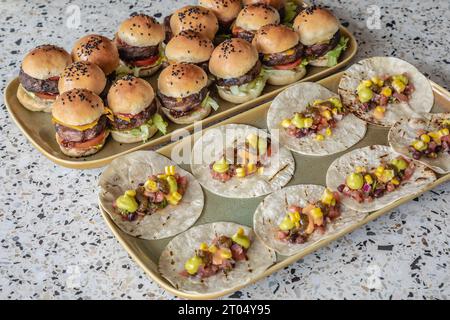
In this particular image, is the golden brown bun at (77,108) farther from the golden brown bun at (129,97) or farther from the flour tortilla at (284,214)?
the flour tortilla at (284,214)

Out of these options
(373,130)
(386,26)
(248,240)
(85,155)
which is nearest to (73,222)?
(85,155)

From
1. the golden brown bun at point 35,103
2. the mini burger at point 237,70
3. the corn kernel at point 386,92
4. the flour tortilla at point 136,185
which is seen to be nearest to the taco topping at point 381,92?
the corn kernel at point 386,92

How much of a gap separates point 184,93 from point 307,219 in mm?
1393

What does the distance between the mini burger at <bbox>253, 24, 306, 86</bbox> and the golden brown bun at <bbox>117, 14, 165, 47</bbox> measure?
2.76ft

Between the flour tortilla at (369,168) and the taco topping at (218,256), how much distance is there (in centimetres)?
78

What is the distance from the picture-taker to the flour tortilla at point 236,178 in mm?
3582

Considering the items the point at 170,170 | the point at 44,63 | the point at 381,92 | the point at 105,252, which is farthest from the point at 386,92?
the point at 44,63

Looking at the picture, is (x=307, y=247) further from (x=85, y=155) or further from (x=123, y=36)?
(x=123, y=36)

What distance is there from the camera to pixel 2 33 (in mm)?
5137

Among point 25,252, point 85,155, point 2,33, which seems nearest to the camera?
point 25,252

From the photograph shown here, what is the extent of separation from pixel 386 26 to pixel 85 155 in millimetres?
3164

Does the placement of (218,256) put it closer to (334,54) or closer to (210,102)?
(210,102)

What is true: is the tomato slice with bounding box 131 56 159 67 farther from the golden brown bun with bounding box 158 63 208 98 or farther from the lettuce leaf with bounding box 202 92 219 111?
the lettuce leaf with bounding box 202 92 219 111
